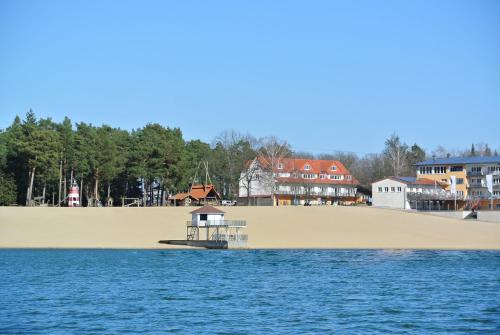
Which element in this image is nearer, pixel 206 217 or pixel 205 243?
pixel 205 243

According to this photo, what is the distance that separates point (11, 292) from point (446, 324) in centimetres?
2206

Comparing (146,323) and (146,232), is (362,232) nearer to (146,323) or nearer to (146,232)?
(146,232)

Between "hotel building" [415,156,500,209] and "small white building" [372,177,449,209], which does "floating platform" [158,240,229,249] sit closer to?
"small white building" [372,177,449,209]

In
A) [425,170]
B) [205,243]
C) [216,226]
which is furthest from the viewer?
[425,170]

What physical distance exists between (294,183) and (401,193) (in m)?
22.6

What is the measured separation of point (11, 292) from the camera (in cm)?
4144

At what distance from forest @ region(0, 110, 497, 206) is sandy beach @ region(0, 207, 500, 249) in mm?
17112

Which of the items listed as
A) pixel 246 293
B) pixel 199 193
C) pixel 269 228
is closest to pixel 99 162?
pixel 199 193

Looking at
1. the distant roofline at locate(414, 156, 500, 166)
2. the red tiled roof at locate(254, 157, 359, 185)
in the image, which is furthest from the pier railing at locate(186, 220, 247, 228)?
the distant roofline at locate(414, 156, 500, 166)

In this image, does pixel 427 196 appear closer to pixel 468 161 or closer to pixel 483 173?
pixel 483 173

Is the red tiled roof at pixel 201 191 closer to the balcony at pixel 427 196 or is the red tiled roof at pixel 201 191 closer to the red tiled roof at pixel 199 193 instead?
the red tiled roof at pixel 199 193

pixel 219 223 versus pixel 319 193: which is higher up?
pixel 319 193

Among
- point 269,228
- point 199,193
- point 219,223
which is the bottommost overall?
point 269,228

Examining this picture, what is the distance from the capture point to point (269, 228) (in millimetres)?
80875
